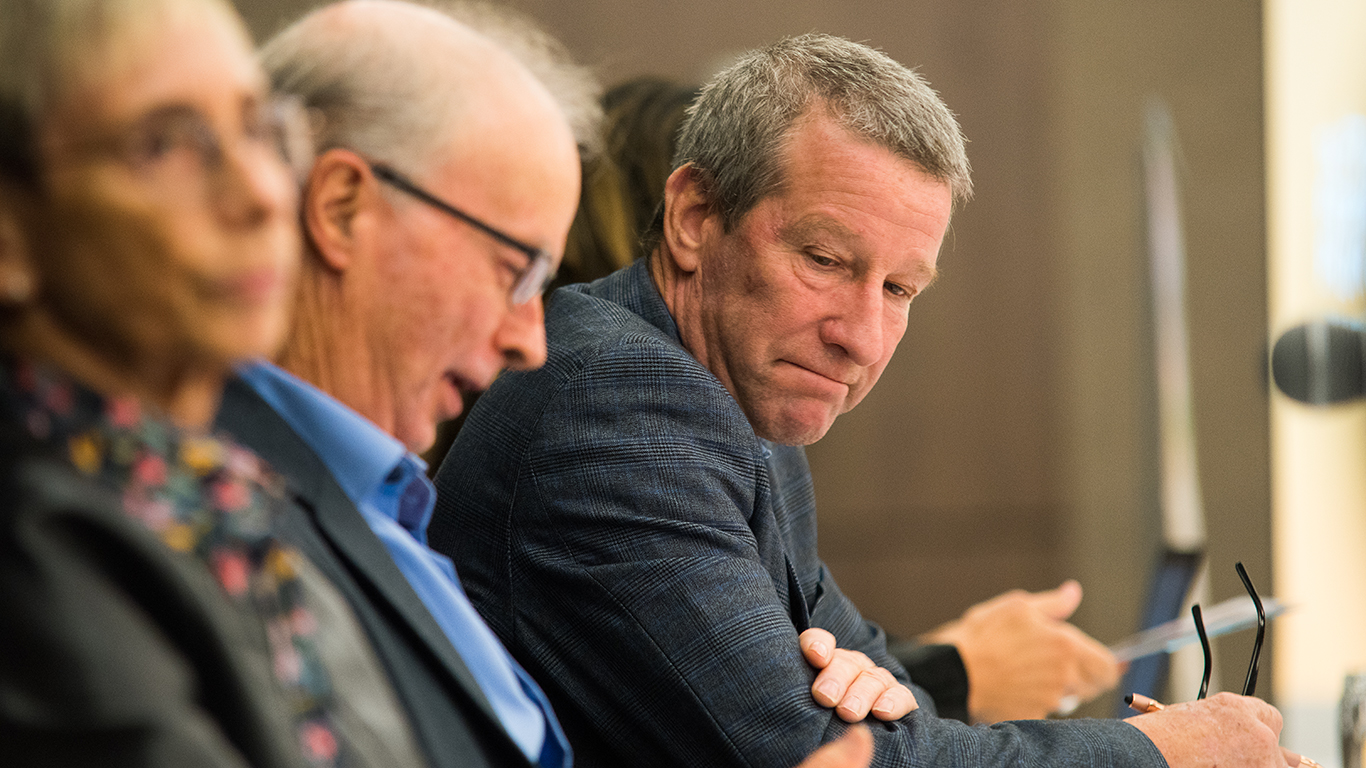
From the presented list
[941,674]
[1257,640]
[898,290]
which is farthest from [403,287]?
[941,674]

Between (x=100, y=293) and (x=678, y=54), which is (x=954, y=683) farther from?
(x=678, y=54)

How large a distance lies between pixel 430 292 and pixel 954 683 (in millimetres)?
1089

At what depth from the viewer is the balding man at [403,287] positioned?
2.53ft

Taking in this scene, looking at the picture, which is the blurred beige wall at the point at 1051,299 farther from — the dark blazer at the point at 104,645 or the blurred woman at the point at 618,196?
the dark blazer at the point at 104,645

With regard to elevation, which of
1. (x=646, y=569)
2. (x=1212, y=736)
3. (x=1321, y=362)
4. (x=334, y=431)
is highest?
(x=334, y=431)

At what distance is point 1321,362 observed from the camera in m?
2.99

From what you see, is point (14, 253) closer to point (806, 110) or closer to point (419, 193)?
point (419, 193)

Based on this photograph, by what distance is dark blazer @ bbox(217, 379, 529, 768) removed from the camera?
75cm

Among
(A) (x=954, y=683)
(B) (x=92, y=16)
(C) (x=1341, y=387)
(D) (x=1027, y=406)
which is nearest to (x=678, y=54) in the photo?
(D) (x=1027, y=406)

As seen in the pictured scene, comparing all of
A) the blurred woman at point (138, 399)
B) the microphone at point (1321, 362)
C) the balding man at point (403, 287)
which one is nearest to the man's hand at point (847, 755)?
the balding man at point (403, 287)

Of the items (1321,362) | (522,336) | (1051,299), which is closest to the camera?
(522,336)

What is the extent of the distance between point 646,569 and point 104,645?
0.61m

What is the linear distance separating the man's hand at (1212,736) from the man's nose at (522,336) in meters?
0.67

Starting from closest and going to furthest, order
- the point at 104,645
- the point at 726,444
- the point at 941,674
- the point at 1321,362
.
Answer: the point at 104,645 → the point at 726,444 → the point at 941,674 → the point at 1321,362
